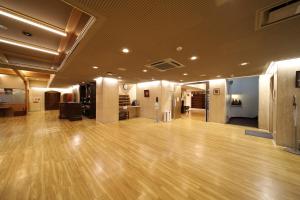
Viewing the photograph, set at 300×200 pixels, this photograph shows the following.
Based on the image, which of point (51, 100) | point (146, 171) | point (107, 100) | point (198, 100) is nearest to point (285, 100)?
point (146, 171)

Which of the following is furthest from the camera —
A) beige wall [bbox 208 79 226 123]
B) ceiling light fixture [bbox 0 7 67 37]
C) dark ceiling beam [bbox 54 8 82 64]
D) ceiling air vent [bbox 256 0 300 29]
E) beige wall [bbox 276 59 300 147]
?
beige wall [bbox 208 79 226 123]

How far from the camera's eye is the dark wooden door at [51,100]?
45.4 feet

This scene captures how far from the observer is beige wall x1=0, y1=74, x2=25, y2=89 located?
29.8 ft

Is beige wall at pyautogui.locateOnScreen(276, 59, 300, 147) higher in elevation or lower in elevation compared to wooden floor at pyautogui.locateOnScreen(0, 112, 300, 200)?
higher

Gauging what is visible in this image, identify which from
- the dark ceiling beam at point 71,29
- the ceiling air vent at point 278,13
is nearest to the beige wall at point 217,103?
the ceiling air vent at point 278,13

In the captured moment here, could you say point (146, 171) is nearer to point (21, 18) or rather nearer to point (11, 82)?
point (21, 18)

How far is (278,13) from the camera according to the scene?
5.84 feet

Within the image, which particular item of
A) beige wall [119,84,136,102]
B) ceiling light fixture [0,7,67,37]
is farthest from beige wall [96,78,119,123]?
ceiling light fixture [0,7,67,37]

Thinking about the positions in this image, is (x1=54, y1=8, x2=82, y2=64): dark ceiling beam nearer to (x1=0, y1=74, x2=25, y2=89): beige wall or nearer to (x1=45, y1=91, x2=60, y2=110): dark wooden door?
(x1=0, y1=74, x2=25, y2=89): beige wall

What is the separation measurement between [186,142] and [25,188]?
4.05 m

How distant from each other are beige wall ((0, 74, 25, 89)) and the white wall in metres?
17.0

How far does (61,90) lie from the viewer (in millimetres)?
15445

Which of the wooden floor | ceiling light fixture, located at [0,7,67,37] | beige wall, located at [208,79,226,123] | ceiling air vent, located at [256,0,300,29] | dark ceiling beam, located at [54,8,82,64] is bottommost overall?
the wooden floor

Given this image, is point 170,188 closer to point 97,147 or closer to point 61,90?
point 97,147
